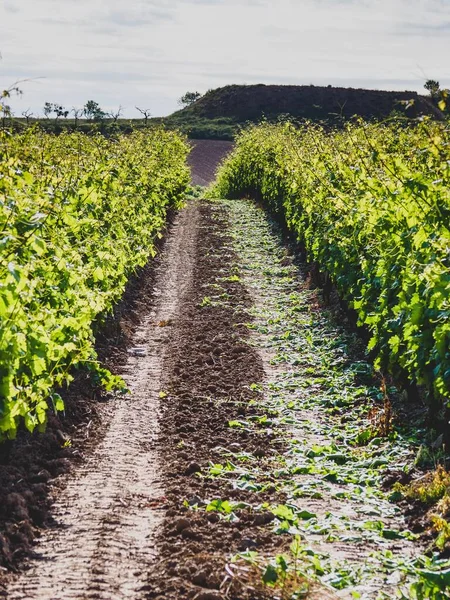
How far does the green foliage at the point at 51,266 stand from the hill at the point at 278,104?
225 feet

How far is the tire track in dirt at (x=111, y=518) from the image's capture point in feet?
15.3

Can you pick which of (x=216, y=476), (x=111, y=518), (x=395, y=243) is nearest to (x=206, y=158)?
(x=395, y=243)

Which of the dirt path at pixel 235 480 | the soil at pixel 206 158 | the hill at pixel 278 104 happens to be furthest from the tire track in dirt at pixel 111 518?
the hill at pixel 278 104

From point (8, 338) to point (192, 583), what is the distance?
5.79 ft

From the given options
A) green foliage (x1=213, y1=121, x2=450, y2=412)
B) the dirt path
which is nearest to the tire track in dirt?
the dirt path

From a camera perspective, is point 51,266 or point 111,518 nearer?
point 111,518

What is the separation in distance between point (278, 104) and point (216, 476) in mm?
81218

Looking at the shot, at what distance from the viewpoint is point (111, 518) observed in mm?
5594

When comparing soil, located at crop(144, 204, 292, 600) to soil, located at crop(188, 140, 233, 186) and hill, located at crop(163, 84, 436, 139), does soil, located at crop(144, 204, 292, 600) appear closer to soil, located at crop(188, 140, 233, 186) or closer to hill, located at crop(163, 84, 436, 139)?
soil, located at crop(188, 140, 233, 186)

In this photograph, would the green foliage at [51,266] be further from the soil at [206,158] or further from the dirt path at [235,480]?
the soil at [206,158]

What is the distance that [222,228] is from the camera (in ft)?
72.1

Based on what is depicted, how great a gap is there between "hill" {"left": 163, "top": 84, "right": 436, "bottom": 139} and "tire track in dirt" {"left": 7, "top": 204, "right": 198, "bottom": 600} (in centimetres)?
7237

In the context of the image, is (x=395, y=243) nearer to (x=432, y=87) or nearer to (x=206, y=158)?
(x=432, y=87)

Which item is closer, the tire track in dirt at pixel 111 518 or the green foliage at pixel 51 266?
the tire track in dirt at pixel 111 518
